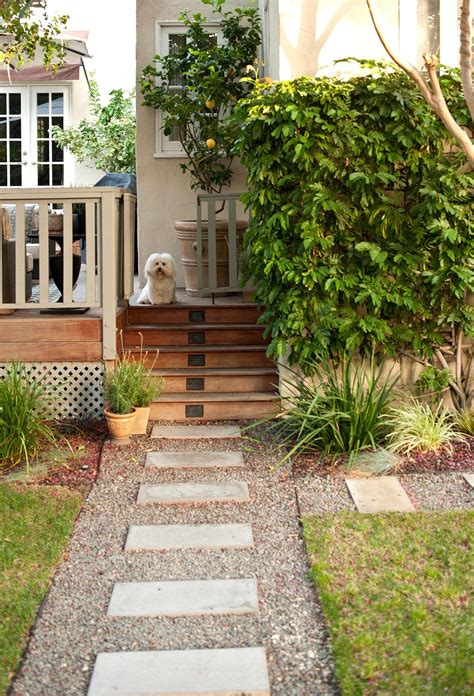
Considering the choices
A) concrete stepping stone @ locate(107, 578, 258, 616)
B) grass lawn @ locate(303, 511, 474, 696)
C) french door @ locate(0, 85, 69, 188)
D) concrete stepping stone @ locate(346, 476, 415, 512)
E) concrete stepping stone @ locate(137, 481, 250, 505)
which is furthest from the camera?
french door @ locate(0, 85, 69, 188)

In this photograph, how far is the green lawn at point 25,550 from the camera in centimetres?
377

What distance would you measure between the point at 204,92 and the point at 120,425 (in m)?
4.05

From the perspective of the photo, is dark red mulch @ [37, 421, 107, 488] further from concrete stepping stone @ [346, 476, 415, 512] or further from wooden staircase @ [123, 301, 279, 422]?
concrete stepping stone @ [346, 476, 415, 512]

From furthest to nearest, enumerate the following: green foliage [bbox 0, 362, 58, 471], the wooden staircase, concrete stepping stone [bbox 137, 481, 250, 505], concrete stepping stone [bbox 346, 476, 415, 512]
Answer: the wooden staircase → green foliage [bbox 0, 362, 58, 471] → concrete stepping stone [bbox 137, 481, 250, 505] → concrete stepping stone [bbox 346, 476, 415, 512]

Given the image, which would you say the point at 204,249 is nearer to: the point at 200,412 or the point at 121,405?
the point at 200,412

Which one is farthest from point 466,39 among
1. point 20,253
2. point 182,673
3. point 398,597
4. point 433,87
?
point 182,673

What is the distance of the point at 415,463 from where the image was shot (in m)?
6.07

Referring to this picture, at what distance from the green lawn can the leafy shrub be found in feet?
A: 6.79

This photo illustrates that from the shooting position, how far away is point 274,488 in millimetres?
5672

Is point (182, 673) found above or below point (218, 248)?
below

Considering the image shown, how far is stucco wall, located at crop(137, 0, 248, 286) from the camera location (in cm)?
991

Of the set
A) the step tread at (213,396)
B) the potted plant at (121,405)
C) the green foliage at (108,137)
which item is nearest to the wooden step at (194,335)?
the step tread at (213,396)

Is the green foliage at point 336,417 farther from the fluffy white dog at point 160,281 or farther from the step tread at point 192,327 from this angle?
the fluffy white dog at point 160,281

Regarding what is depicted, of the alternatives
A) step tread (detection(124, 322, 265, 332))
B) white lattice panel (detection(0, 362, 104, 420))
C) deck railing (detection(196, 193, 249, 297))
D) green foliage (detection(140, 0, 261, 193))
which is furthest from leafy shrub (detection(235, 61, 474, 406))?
green foliage (detection(140, 0, 261, 193))
